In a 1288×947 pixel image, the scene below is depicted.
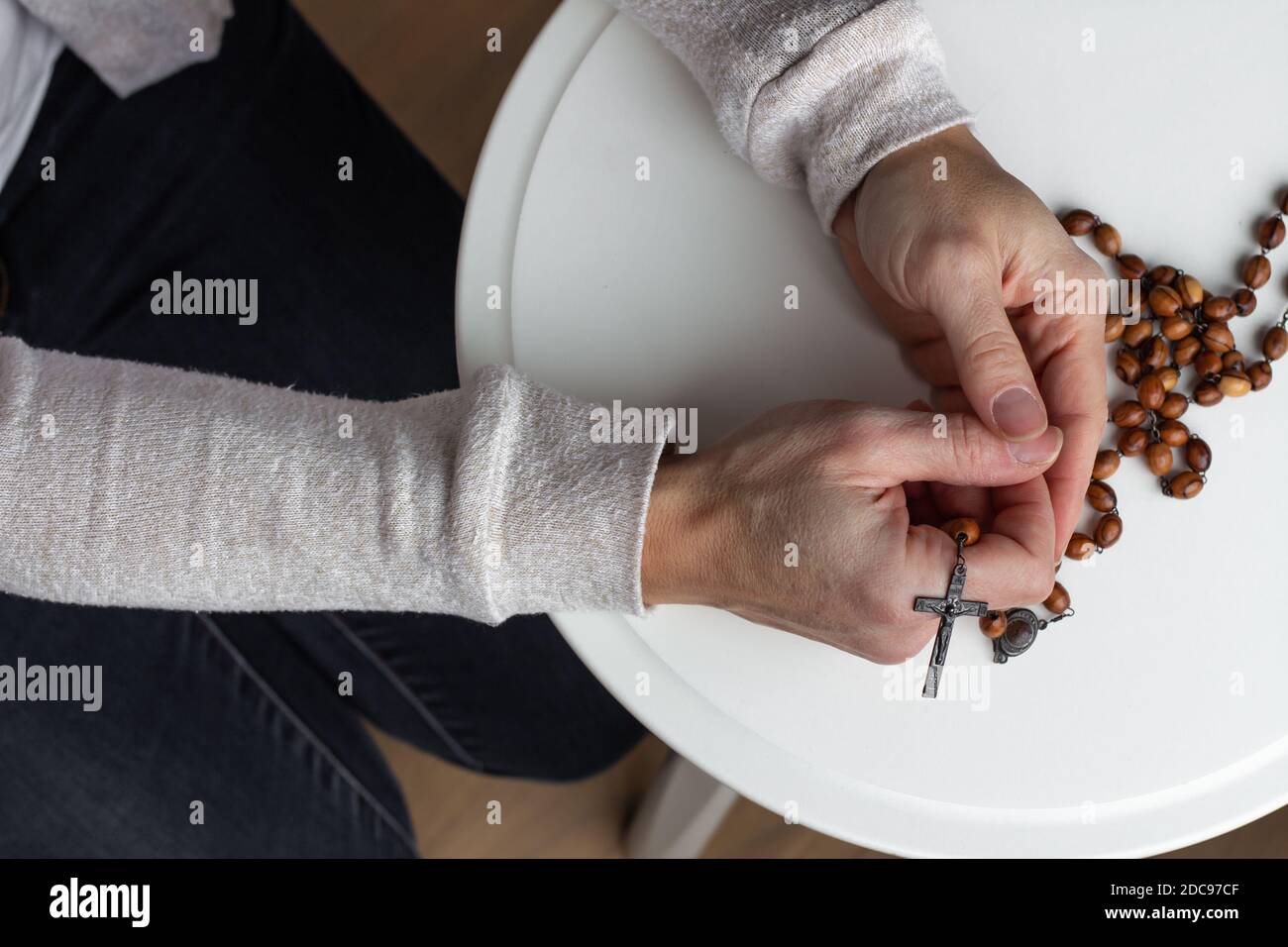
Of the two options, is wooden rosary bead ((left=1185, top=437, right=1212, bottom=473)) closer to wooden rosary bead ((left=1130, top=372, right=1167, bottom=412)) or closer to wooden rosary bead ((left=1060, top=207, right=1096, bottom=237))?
wooden rosary bead ((left=1130, top=372, right=1167, bottom=412))

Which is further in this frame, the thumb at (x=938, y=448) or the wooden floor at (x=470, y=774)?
the wooden floor at (x=470, y=774)

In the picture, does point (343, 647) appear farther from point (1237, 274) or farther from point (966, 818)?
point (1237, 274)

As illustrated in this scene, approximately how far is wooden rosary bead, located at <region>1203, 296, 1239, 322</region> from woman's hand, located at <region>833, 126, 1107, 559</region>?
87 millimetres

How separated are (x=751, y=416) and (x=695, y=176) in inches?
6.3

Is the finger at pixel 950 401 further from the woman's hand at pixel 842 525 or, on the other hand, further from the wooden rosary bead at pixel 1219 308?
the wooden rosary bead at pixel 1219 308

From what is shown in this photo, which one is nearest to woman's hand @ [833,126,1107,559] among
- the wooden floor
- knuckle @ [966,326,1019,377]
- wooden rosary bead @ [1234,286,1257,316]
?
knuckle @ [966,326,1019,377]

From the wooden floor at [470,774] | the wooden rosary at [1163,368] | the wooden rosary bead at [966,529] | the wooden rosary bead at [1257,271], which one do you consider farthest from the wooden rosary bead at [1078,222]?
the wooden floor at [470,774]

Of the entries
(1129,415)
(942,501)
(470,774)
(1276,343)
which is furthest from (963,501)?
(470,774)

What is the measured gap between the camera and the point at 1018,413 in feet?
1.81

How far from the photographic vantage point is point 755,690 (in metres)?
0.62

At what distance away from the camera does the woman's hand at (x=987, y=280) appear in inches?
22.4

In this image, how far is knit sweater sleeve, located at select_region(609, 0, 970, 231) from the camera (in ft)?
1.93

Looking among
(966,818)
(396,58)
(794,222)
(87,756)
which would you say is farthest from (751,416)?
(396,58)

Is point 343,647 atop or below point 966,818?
atop
